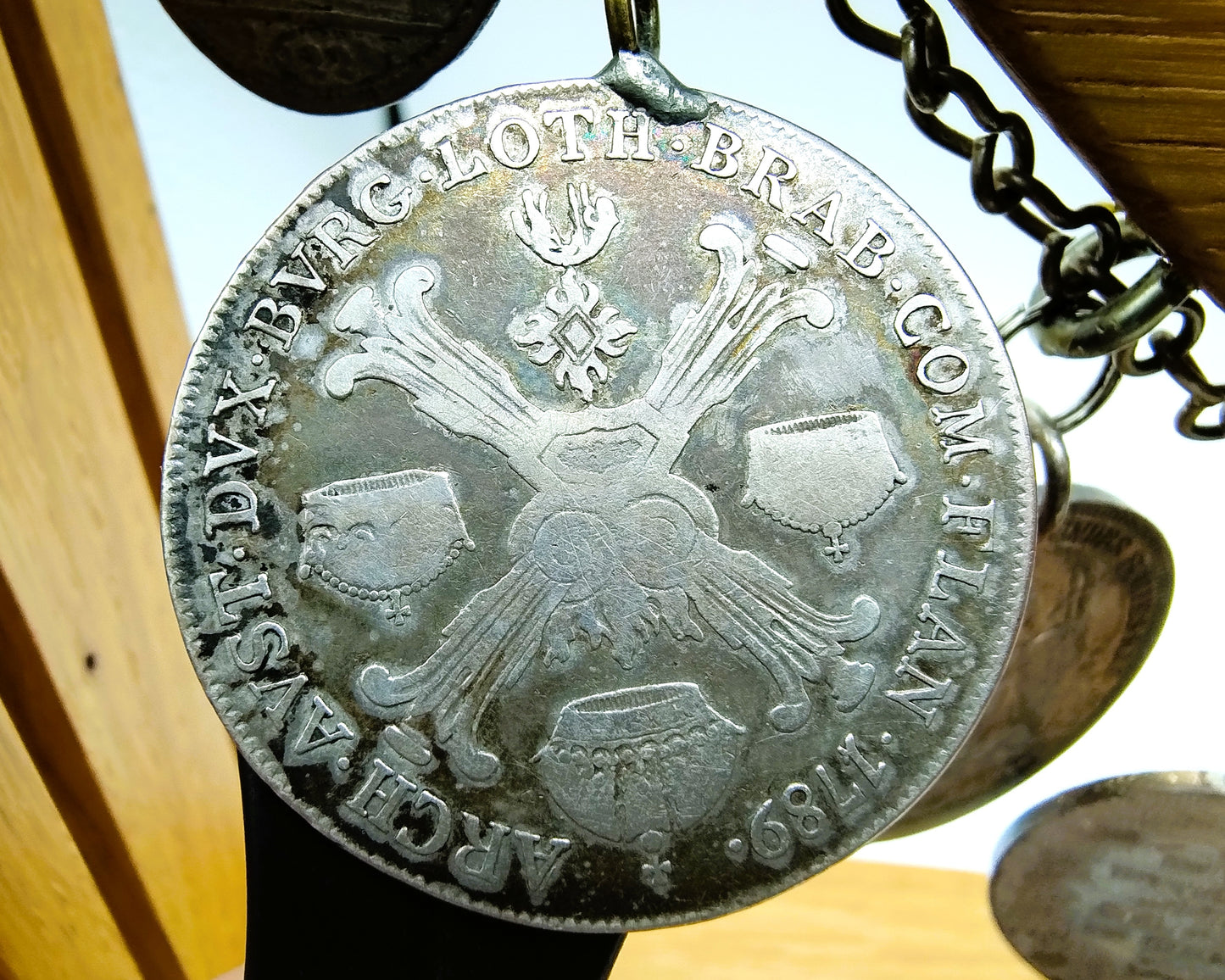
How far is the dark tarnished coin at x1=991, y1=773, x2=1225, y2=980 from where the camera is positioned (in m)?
0.77

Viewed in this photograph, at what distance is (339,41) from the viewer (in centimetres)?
50

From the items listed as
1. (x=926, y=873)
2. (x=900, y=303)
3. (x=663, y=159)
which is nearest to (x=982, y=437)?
(x=900, y=303)

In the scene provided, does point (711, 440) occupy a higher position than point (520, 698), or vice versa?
point (711, 440)

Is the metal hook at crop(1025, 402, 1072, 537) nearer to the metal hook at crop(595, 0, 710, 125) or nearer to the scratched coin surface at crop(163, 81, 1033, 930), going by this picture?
the scratched coin surface at crop(163, 81, 1033, 930)

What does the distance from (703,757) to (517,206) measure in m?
0.29

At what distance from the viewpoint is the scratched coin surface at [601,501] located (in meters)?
0.48

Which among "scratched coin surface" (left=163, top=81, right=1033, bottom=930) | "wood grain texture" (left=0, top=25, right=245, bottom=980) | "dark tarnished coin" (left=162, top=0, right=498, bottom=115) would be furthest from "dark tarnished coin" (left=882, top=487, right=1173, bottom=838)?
"wood grain texture" (left=0, top=25, right=245, bottom=980)

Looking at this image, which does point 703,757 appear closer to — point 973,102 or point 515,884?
point 515,884

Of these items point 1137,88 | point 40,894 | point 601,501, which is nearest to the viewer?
point 1137,88

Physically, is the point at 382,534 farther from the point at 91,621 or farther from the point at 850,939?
the point at 850,939

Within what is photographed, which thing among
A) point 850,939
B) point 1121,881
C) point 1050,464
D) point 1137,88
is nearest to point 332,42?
point 1137,88

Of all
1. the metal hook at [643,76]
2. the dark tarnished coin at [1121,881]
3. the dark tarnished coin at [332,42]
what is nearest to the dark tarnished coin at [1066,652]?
the dark tarnished coin at [1121,881]

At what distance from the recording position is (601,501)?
1.60 feet

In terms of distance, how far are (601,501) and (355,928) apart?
313mm
